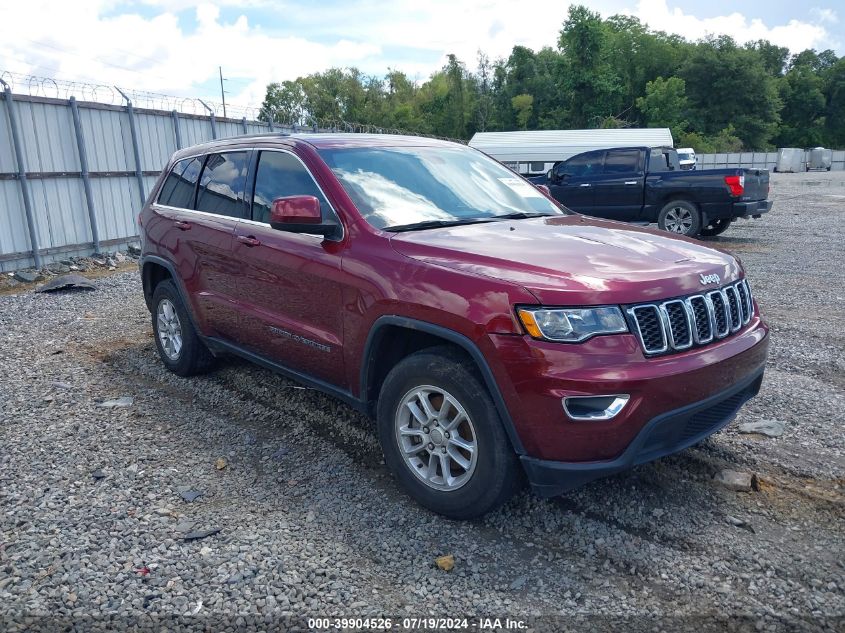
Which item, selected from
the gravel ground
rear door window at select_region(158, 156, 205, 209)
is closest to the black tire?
the gravel ground

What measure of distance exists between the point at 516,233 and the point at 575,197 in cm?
1144

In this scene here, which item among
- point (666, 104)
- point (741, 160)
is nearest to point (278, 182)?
point (741, 160)

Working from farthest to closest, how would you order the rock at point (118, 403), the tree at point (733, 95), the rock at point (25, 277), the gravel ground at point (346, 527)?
the tree at point (733, 95), the rock at point (25, 277), the rock at point (118, 403), the gravel ground at point (346, 527)

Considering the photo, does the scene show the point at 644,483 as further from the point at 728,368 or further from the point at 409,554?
the point at 409,554

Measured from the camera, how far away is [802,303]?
25.6 feet

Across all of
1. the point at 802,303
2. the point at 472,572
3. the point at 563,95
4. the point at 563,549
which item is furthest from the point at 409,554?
the point at 563,95

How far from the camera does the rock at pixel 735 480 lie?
3576mm

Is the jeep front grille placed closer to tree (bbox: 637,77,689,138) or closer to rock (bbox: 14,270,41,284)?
rock (bbox: 14,270,41,284)

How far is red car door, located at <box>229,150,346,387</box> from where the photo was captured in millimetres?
3816

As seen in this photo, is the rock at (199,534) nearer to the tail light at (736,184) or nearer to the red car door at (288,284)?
the red car door at (288,284)

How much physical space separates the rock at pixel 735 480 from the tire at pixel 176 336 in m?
3.85

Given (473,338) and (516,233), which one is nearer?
(473,338)

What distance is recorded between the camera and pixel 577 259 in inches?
126

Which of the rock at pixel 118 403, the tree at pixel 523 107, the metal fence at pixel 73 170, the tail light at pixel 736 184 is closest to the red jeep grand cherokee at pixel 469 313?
the rock at pixel 118 403
